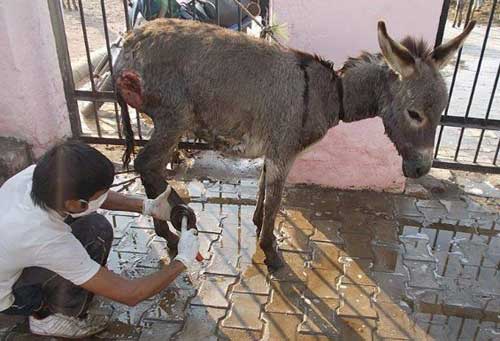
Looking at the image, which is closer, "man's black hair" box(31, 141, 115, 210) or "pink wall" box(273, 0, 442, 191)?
"man's black hair" box(31, 141, 115, 210)

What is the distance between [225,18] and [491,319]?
14.7 feet

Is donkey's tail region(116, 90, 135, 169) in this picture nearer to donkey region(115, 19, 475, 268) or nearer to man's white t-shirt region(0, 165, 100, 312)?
donkey region(115, 19, 475, 268)

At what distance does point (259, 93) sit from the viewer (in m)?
3.50

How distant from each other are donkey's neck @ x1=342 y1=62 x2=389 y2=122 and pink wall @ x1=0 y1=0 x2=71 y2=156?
2771mm

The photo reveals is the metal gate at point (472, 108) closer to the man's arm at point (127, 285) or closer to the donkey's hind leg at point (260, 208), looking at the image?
the donkey's hind leg at point (260, 208)

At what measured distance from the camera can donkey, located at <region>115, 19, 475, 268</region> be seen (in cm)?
343

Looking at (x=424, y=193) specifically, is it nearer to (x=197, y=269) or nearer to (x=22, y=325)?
(x=197, y=269)

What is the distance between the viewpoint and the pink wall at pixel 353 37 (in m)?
4.07

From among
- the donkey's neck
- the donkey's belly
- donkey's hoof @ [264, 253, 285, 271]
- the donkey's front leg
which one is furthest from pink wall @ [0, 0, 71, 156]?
the donkey's neck

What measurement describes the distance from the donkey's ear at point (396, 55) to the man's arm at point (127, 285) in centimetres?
189

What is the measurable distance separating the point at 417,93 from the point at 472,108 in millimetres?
3904

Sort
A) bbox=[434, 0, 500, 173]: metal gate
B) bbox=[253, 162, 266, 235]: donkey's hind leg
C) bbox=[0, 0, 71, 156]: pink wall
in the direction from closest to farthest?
bbox=[253, 162, 266, 235]: donkey's hind leg, bbox=[0, 0, 71, 156]: pink wall, bbox=[434, 0, 500, 173]: metal gate

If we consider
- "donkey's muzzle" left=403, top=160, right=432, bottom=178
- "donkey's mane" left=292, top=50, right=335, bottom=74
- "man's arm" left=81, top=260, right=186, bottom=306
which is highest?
"donkey's mane" left=292, top=50, right=335, bottom=74

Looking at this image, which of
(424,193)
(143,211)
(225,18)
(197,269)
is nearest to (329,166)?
(424,193)
